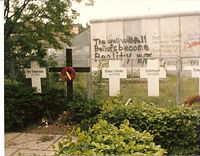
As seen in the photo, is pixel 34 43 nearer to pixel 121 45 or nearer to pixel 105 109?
pixel 105 109

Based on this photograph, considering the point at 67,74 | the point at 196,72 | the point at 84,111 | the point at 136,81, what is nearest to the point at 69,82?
the point at 67,74

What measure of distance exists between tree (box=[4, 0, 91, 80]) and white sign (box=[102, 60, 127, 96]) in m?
0.68

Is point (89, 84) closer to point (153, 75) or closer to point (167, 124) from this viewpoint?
point (153, 75)

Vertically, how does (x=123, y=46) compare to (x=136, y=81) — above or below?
above

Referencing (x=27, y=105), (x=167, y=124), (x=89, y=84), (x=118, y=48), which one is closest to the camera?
(x=167, y=124)

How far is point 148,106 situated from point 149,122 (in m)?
0.35

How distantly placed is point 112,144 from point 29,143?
1.09 meters

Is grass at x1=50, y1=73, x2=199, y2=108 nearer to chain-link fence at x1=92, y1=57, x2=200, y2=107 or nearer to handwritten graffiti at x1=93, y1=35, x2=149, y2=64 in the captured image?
chain-link fence at x1=92, y1=57, x2=200, y2=107

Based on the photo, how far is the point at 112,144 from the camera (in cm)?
223

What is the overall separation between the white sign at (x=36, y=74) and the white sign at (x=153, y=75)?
4.06ft

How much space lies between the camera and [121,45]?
262 inches

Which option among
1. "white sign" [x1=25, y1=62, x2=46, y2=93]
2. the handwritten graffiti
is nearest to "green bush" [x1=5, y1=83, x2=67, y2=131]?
"white sign" [x1=25, y1=62, x2=46, y2=93]

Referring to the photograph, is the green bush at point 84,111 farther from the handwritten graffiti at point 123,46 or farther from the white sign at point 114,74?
the handwritten graffiti at point 123,46

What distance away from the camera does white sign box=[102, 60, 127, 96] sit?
13.2 feet
